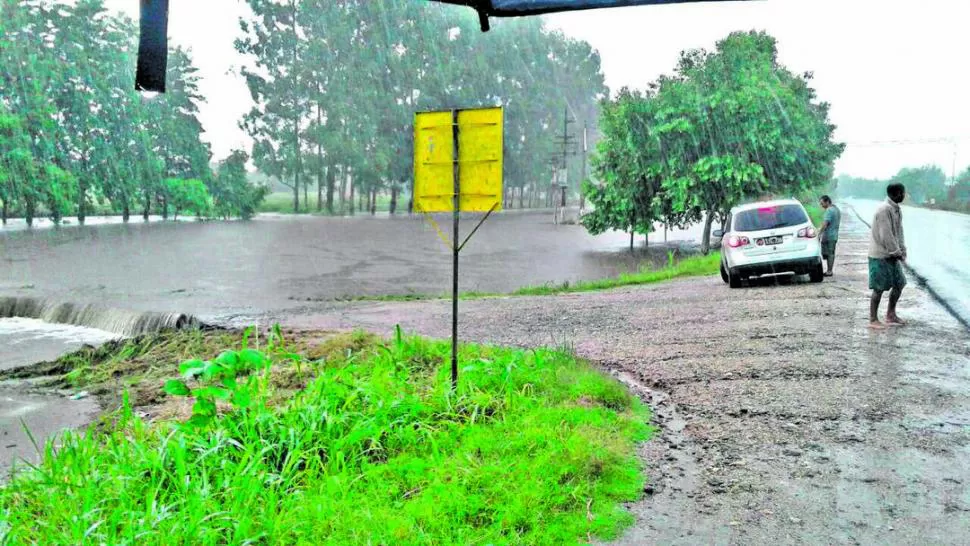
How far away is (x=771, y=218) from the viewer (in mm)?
13352

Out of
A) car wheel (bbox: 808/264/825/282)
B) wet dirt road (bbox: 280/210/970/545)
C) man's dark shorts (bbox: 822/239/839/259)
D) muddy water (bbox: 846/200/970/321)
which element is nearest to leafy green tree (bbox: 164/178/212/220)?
muddy water (bbox: 846/200/970/321)

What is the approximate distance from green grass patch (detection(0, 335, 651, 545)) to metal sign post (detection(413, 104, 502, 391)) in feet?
2.90

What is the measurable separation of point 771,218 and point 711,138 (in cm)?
1249

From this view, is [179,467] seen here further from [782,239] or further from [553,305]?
[782,239]

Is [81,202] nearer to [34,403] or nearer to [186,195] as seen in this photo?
[186,195]

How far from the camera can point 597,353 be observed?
8.91 meters

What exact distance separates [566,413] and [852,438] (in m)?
2.06

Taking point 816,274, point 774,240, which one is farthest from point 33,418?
point 816,274

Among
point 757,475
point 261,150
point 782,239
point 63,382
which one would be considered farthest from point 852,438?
point 261,150

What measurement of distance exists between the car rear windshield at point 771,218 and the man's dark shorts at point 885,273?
186 inches

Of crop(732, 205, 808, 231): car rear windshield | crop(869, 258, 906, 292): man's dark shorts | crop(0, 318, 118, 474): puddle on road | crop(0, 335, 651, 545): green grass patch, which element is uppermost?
crop(732, 205, 808, 231): car rear windshield

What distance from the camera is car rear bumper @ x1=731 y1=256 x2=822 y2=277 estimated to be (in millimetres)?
13430

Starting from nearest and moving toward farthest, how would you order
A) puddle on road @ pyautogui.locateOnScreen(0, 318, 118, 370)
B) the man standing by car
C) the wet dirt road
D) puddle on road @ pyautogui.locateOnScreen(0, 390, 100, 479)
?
1. the wet dirt road
2. puddle on road @ pyautogui.locateOnScreen(0, 390, 100, 479)
3. puddle on road @ pyautogui.locateOnScreen(0, 318, 118, 370)
4. the man standing by car

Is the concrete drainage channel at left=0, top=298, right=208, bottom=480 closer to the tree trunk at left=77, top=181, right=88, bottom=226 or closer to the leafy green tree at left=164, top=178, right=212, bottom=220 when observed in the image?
the tree trunk at left=77, top=181, right=88, bottom=226
